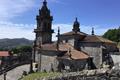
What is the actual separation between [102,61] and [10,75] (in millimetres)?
15451

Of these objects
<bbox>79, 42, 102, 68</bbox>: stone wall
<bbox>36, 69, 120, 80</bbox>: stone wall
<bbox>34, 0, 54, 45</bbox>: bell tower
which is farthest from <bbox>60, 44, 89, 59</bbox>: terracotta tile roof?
<bbox>36, 69, 120, 80</bbox>: stone wall

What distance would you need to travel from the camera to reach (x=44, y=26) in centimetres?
5797

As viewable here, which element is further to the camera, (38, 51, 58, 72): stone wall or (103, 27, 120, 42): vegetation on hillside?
(103, 27, 120, 42): vegetation on hillside

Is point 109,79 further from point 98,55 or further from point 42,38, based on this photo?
point 42,38

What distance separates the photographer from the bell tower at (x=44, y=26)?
190 ft

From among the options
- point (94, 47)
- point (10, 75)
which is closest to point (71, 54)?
point (94, 47)

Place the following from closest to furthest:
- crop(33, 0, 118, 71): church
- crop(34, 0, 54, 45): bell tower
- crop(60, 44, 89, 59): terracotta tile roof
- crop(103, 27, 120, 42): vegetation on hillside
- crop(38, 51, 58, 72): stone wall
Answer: crop(33, 0, 118, 71): church < crop(60, 44, 89, 59): terracotta tile roof < crop(38, 51, 58, 72): stone wall < crop(34, 0, 54, 45): bell tower < crop(103, 27, 120, 42): vegetation on hillside

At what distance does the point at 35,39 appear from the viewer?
197 ft

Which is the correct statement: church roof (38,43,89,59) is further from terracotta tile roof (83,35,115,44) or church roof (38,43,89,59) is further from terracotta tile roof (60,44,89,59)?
terracotta tile roof (83,35,115,44)

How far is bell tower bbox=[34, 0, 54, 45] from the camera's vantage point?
190ft

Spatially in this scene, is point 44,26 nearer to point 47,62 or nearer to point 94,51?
point 47,62

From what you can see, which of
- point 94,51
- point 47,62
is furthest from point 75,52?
point 47,62

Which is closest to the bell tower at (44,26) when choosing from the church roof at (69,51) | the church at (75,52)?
the church at (75,52)

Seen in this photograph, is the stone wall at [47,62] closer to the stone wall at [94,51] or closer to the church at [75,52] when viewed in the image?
the church at [75,52]
